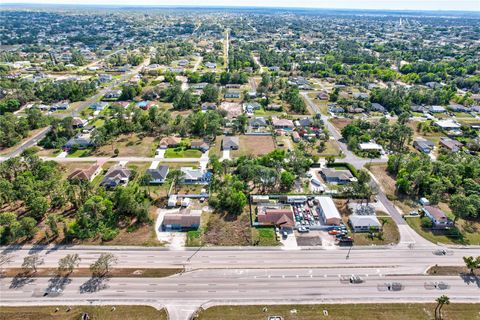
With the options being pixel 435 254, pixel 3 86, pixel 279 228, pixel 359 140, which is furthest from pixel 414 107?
pixel 3 86

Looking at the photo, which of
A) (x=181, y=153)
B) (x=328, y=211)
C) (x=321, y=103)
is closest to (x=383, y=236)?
(x=328, y=211)

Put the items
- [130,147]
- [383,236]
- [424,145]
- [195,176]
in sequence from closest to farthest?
[383,236] < [195,176] < [130,147] < [424,145]

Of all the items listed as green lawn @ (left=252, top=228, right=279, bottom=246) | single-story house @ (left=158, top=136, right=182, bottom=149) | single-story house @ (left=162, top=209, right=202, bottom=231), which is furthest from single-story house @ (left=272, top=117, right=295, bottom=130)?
single-story house @ (left=162, top=209, right=202, bottom=231)

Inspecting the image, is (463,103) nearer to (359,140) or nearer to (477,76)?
(477,76)

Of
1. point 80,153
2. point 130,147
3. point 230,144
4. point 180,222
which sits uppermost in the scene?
point 230,144

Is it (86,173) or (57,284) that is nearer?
(57,284)

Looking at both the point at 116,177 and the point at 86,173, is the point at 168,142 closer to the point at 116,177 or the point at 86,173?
the point at 116,177

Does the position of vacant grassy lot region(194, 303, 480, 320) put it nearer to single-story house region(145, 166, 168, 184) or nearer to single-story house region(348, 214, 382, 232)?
single-story house region(348, 214, 382, 232)
